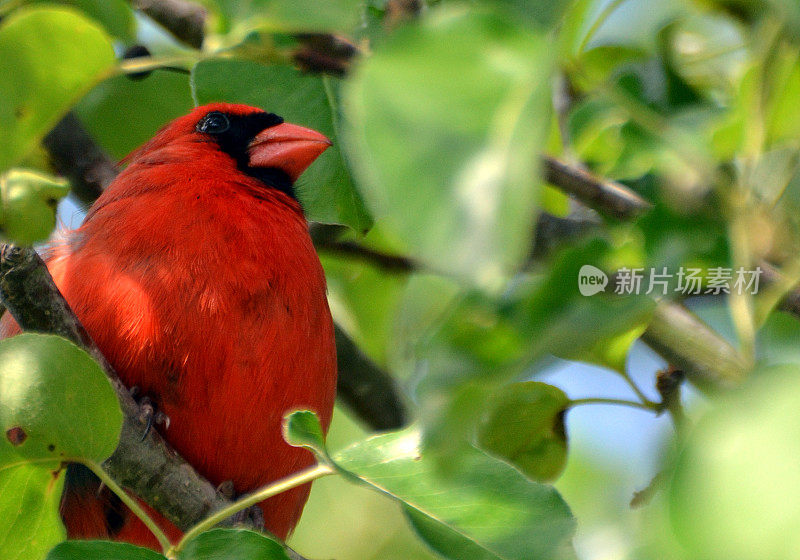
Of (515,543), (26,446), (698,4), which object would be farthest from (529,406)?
(26,446)

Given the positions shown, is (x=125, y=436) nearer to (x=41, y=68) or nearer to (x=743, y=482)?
(x=41, y=68)

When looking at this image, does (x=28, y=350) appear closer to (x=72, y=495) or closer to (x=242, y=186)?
(x=72, y=495)

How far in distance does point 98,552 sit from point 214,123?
196cm

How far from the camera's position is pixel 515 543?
1.33m

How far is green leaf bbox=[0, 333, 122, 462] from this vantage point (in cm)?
142

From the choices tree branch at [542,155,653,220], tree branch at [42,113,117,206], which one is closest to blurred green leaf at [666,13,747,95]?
tree branch at [542,155,653,220]

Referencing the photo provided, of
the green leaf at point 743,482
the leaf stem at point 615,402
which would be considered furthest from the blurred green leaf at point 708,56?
the green leaf at point 743,482

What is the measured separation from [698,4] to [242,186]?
5.04ft

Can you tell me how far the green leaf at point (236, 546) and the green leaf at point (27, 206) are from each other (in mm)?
745

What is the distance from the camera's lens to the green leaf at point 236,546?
54.0 inches

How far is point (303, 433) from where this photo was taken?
52.9 inches

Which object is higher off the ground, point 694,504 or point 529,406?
point 694,504

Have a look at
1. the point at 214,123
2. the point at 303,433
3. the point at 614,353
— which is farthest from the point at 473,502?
the point at 214,123

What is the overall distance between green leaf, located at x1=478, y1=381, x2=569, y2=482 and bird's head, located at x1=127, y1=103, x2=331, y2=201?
3.93 ft
